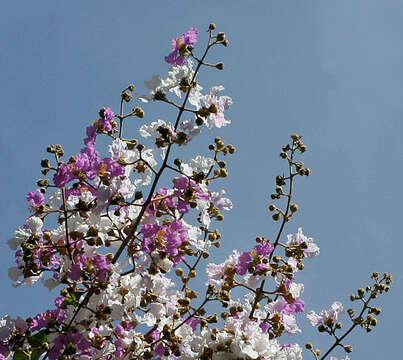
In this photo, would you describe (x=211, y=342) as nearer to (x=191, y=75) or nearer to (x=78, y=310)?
(x=78, y=310)

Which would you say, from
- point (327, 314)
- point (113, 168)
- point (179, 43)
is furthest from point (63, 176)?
point (327, 314)

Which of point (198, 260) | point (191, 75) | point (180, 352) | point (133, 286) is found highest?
point (191, 75)

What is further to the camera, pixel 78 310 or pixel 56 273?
pixel 56 273

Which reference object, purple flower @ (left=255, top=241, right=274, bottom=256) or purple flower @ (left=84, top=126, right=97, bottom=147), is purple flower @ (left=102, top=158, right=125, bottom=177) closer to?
purple flower @ (left=84, top=126, right=97, bottom=147)

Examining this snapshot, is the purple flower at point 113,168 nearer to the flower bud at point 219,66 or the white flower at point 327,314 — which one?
the flower bud at point 219,66

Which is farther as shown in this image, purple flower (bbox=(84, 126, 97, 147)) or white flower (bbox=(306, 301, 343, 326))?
white flower (bbox=(306, 301, 343, 326))

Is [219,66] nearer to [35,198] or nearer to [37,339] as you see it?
[35,198]

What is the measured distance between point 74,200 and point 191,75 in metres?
0.80

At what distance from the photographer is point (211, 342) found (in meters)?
2.32

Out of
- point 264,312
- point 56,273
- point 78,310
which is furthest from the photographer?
point 264,312

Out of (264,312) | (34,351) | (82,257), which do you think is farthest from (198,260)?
(34,351)

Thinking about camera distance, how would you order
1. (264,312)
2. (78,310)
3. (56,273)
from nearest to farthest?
(78,310)
(56,273)
(264,312)

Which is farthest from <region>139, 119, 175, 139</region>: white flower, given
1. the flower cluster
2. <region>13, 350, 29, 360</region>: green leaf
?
<region>13, 350, 29, 360</region>: green leaf

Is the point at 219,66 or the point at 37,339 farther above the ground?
the point at 219,66
